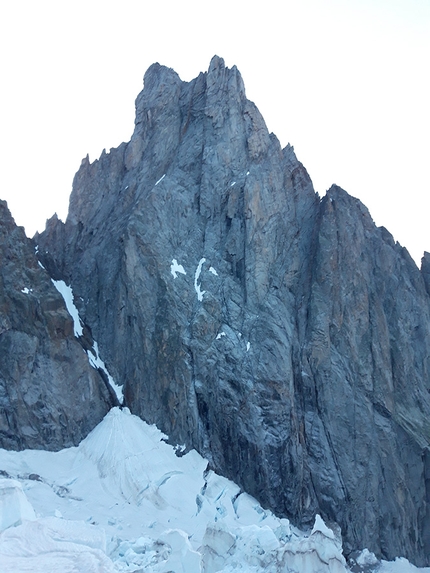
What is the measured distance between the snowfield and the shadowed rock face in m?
2.49

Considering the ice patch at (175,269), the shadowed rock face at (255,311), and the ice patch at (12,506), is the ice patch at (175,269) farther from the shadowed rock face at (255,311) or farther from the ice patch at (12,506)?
the ice patch at (12,506)

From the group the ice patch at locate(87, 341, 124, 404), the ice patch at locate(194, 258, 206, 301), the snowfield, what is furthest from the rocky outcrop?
the ice patch at locate(194, 258, 206, 301)

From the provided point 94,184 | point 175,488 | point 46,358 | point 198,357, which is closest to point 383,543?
point 175,488

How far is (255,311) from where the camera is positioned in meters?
56.4

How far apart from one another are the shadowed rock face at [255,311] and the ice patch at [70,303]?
977 mm

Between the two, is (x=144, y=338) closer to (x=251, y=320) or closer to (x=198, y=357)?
(x=198, y=357)

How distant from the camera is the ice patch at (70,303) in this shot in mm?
57631

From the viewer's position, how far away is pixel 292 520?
49.1m

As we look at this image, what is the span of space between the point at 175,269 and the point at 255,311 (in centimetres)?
770

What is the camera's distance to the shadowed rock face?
51656 millimetres

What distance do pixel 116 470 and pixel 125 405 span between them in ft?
24.5

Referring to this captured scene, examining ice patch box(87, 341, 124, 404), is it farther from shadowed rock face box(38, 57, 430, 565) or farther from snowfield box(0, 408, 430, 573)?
snowfield box(0, 408, 430, 573)

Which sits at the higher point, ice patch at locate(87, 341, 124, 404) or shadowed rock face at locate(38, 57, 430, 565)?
shadowed rock face at locate(38, 57, 430, 565)

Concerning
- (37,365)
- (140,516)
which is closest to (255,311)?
(37,365)
